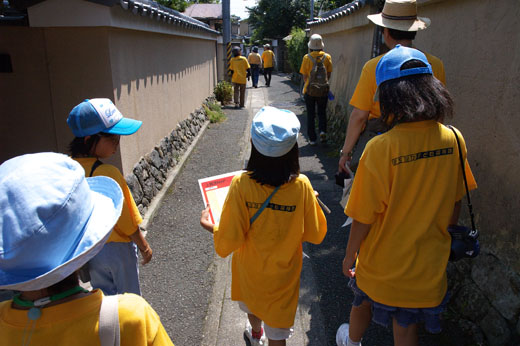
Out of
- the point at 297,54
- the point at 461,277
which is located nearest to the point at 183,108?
the point at 461,277

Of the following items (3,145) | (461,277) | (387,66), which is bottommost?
(461,277)

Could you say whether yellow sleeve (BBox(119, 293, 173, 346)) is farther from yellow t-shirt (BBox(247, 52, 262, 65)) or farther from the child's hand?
yellow t-shirt (BBox(247, 52, 262, 65))

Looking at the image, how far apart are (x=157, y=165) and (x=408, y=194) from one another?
4.33 metres

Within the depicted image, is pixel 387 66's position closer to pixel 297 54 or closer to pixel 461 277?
pixel 461 277

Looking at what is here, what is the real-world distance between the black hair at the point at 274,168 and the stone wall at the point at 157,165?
8.98 ft

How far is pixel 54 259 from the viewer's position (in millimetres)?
983

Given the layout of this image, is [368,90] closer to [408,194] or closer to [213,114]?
[408,194]

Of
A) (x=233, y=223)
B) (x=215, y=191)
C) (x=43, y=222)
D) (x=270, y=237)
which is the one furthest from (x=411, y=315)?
(x=43, y=222)

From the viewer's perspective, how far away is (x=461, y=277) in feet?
9.38

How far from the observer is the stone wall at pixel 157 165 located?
15.2 ft

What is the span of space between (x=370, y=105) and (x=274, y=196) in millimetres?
Answer: 1228

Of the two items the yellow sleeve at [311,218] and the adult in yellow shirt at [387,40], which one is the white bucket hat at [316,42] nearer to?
the adult in yellow shirt at [387,40]

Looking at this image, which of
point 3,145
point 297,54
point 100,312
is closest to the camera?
point 100,312

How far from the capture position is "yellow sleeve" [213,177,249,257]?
2.00m
